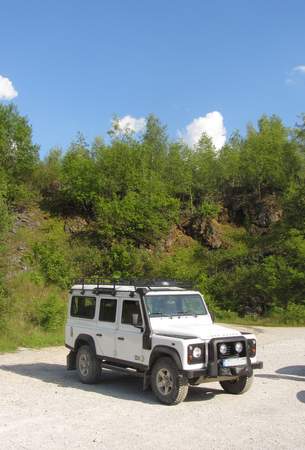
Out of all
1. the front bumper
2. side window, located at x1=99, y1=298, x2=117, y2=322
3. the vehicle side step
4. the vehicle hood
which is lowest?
the vehicle side step

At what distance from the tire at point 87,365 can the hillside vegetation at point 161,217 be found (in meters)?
9.51

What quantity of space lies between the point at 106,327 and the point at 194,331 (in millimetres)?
2265

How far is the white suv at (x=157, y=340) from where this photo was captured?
8.80 m

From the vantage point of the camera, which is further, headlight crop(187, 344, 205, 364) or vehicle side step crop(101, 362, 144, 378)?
vehicle side step crop(101, 362, 144, 378)

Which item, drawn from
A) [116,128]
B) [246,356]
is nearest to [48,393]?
[246,356]

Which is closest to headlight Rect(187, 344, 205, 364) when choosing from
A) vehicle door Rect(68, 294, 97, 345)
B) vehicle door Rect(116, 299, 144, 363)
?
vehicle door Rect(116, 299, 144, 363)

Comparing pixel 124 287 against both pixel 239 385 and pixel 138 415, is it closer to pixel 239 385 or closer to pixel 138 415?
pixel 239 385

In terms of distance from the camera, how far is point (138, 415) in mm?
8148

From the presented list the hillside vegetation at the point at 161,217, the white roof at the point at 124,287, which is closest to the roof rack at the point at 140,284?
the white roof at the point at 124,287

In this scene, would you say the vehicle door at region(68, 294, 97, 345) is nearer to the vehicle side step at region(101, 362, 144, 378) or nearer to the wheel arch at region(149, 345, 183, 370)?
the vehicle side step at region(101, 362, 144, 378)

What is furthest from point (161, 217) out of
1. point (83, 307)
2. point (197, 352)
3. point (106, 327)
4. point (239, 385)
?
point (197, 352)

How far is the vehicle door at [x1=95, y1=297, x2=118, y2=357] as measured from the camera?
10516 mm

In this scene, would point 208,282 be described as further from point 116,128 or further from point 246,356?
point 246,356

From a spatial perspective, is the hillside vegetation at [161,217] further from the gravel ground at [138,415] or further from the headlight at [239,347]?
the headlight at [239,347]
